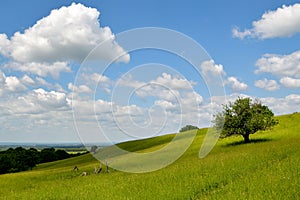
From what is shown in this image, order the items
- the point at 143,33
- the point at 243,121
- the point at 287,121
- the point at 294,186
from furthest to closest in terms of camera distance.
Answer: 1. the point at 287,121
2. the point at 243,121
3. the point at 143,33
4. the point at 294,186

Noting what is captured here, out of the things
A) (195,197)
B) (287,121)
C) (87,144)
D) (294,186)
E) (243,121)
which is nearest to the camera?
(294,186)

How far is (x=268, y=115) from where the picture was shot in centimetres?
5400

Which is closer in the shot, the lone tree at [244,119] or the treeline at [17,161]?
the lone tree at [244,119]

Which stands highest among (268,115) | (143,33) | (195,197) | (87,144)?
(143,33)

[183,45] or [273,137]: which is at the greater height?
[183,45]

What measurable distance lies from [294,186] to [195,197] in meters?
4.22

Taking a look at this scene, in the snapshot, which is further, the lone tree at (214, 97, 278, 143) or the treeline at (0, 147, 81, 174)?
the treeline at (0, 147, 81, 174)

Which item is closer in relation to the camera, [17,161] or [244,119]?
[244,119]

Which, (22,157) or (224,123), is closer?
(224,123)

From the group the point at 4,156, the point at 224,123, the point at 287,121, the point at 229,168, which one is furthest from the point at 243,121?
the point at 4,156

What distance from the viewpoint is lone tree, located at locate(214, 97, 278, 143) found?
5203 cm

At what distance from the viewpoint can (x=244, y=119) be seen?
5259 cm

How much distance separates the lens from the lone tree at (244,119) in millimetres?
52031

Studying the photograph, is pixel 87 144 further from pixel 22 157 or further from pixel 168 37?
pixel 22 157
